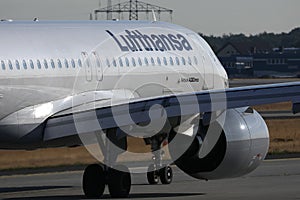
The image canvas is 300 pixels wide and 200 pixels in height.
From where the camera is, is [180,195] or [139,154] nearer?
[180,195]

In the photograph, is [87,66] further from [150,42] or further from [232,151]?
[232,151]

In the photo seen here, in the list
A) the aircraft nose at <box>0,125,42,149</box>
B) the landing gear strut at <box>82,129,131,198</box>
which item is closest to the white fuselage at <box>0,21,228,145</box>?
the aircraft nose at <box>0,125,42,149</box>

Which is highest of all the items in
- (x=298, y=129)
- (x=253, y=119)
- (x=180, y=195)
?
(x=253, y=119)

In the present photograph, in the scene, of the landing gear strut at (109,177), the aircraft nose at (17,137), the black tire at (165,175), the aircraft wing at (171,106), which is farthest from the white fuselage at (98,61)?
the black tire at (165,175)

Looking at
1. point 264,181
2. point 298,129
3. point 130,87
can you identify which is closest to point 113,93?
point 130,87

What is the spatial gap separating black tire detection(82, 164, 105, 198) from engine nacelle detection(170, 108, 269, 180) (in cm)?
173

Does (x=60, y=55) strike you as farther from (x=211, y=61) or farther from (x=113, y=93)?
(x=211, y=61)

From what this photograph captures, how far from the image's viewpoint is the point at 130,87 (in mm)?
28672

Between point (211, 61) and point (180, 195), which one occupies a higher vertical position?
point (211, 61)

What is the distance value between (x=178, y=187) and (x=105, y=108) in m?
4.49

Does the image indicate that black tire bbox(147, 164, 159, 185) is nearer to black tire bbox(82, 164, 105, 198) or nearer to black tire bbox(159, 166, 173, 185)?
black tire bbox(159, 166, 173, 185)

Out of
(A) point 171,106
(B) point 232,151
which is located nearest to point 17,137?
(A) point 171,106

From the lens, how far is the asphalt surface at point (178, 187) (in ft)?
87.0

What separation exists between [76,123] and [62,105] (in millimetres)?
1359
